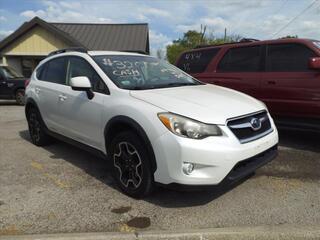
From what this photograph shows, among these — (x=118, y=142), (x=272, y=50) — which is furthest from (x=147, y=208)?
(x=272, y=50)

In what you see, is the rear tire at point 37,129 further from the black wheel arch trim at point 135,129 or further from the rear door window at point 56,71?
the black wheel arch trim at point 135,129

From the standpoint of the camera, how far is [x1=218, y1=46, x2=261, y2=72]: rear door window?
21.8 feet

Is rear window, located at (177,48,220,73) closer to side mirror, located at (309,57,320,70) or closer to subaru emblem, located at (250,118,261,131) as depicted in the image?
side mirror, located at (309,57,320,70)

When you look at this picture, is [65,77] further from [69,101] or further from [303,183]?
[303,183]

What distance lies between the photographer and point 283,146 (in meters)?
6.24

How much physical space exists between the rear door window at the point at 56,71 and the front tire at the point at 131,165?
184 cm

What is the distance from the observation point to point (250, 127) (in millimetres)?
3936

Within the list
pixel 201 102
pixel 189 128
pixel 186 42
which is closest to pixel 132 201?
pixel 189 128

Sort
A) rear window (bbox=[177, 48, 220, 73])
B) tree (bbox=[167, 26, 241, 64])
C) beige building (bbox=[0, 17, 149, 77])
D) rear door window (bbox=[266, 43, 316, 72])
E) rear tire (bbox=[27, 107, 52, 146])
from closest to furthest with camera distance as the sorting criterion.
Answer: rear door window (bbox=[266, 43, 316, 72]) → rear tire (bbox=[27, 107, 52, 146]) → rear window (bbox=[177, 48, 220, 73]) → beige building (bbox=[0, 17, 149, 77]) → tree (bbox=[167, 26, 241, 64])

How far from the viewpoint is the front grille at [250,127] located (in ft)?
12.3

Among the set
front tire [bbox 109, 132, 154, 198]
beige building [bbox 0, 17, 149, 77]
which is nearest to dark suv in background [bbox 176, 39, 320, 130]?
front tire [bbox 109, 132, 154, 198]

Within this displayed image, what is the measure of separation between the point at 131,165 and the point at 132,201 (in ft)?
1.34

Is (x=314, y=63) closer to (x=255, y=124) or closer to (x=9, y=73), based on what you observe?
(x=255, y=124)

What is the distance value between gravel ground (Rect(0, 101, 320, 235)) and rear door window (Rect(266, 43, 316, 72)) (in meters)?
1.53
